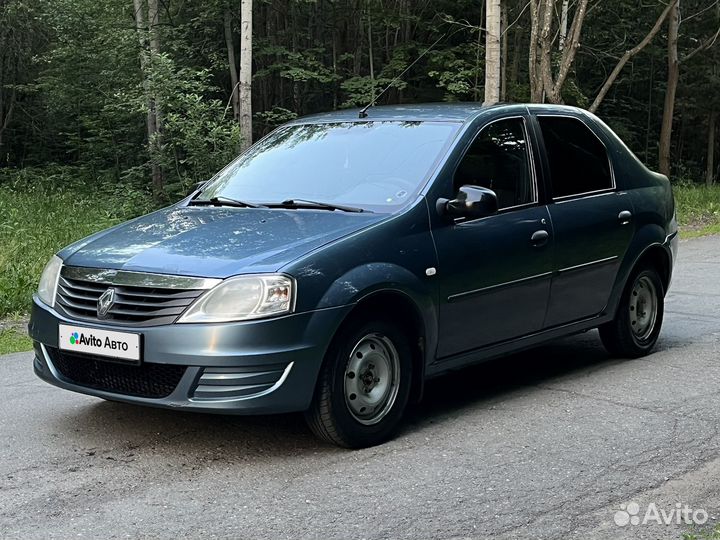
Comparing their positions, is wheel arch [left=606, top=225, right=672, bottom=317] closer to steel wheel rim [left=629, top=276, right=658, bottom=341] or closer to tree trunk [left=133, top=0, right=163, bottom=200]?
steel wheel rim [left=629, top=276, right=658, bottom=341]

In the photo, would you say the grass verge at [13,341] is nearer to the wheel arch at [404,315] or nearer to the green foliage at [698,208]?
the wheel arch at [404,315]

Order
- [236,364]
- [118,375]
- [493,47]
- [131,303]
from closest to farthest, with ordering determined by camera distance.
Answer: [236,364], [131,303], [118,375], [493,47]

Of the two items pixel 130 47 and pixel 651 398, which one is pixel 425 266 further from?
pixel 130 47

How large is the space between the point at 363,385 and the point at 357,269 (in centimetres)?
62

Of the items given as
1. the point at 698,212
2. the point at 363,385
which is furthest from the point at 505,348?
the point at 698,212

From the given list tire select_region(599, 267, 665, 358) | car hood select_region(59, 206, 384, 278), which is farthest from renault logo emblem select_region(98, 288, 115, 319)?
tire select_region(599, 267, 665, 358)

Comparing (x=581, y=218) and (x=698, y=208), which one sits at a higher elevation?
(x=581, y=218)

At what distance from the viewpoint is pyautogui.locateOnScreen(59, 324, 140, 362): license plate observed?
15.0 feet

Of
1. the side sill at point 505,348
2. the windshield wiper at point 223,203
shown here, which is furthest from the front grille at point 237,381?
the windshield wiper at point 223,203

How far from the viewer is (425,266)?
5.16m

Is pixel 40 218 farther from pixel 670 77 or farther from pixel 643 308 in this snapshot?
pixel 670 77

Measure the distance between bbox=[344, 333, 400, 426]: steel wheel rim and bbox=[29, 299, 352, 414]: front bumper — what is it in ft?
0.92

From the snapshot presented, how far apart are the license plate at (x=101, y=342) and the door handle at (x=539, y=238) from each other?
2.57 m

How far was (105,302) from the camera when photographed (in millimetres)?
4715
